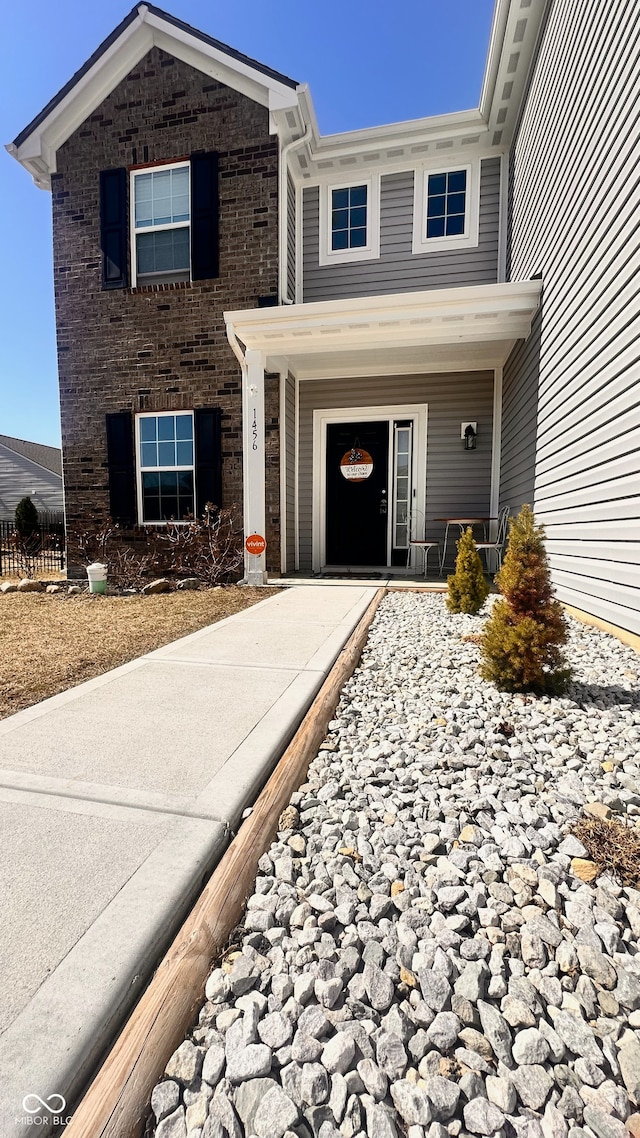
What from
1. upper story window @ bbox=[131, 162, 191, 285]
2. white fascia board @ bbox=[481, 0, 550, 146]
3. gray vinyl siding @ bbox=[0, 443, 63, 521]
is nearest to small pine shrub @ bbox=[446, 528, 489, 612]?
white fascia board @ bbox=[481, 0, 550, 146]

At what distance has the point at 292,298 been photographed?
6.55m

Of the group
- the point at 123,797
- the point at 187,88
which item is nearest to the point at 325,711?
the point at 123,797

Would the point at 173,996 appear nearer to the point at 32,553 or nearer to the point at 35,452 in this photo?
the point at 32,553

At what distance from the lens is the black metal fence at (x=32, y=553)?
8164 mm

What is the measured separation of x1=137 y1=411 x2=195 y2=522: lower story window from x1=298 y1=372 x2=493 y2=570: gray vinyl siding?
73.8 inches

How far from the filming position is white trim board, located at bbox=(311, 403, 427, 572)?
689 cm

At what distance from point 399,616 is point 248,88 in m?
6.43

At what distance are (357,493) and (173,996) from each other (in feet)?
21.7

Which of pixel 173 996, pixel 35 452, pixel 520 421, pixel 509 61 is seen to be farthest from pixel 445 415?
pixel 35 452

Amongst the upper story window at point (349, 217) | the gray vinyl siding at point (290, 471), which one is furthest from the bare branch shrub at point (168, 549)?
the upper story window at point (349, 217)

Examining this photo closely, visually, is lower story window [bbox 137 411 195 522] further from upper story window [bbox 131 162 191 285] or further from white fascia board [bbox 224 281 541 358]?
upper story window [bbox 131 162 191 285]

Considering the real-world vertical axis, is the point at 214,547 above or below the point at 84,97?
below

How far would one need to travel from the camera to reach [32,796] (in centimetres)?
152

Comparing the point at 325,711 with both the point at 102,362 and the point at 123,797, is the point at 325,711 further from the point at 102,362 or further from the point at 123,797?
the point at 102,362
